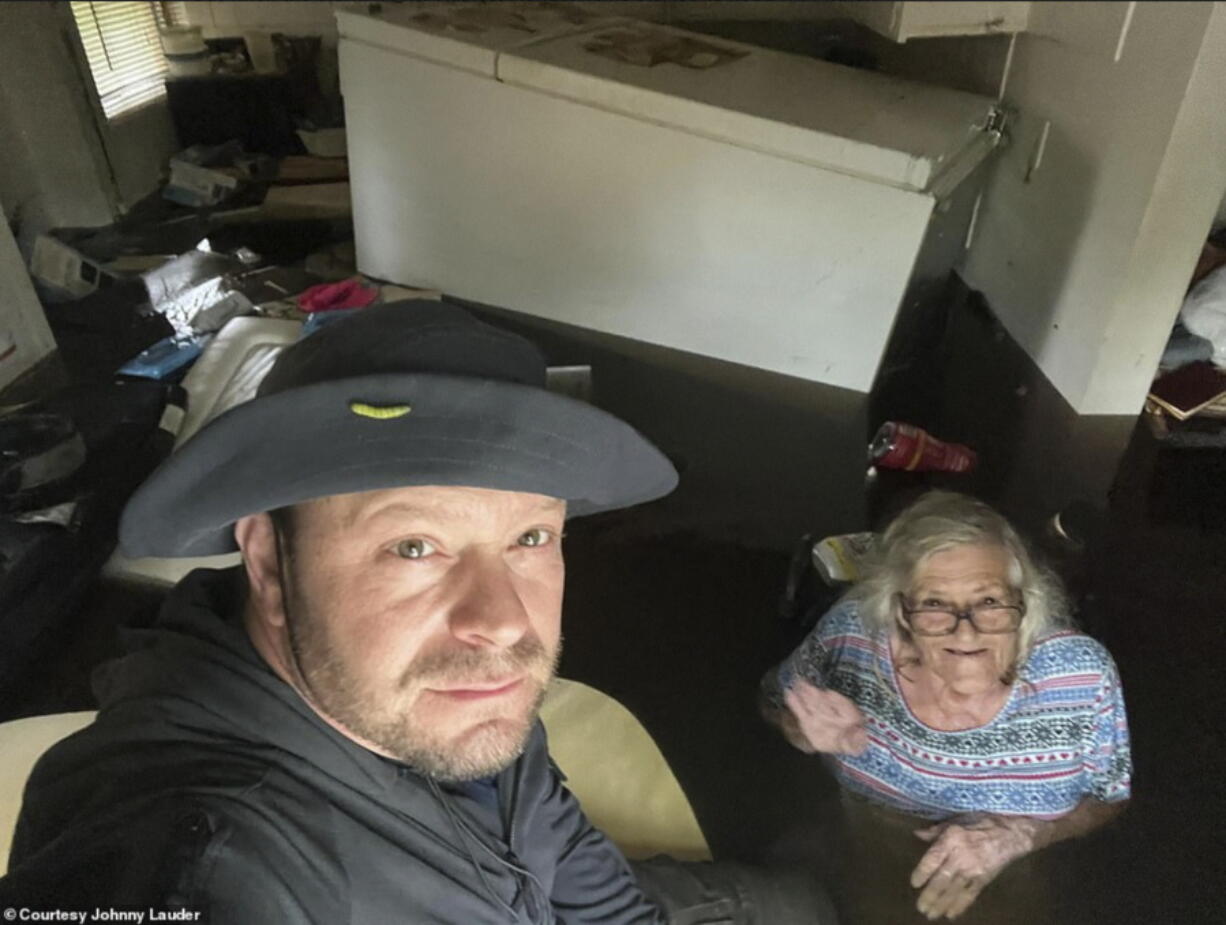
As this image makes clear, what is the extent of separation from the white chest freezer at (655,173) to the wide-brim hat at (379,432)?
44.4 inches

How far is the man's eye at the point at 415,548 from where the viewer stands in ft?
1.91

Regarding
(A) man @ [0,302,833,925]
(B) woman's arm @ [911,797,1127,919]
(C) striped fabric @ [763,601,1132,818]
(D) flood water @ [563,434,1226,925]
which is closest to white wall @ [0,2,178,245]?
(D) flood water @ [563,434,1226,925]

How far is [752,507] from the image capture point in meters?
1.53

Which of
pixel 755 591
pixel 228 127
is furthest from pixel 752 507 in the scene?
pixel 228 127

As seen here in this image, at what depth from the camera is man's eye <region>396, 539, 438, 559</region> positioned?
0.58 meters

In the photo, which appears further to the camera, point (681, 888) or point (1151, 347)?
point (1151, 347)

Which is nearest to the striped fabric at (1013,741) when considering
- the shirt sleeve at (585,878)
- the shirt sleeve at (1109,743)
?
the shirt sleeve at (1109,743)

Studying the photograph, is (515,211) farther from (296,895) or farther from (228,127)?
(296,895)

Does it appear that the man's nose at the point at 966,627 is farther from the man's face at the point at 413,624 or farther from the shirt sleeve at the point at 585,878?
the man's face at the point at 413,624

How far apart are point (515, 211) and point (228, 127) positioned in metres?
1.18

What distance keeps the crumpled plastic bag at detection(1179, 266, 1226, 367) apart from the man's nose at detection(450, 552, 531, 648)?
166cm

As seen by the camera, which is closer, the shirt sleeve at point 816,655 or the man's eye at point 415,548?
the man's eye at point 415,548

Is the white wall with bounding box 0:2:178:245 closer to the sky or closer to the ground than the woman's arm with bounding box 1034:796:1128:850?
closer to the sky

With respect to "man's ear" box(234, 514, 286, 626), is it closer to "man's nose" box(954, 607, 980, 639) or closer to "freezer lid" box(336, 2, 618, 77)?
"man's nose" box(954, 607, 980, 639)
